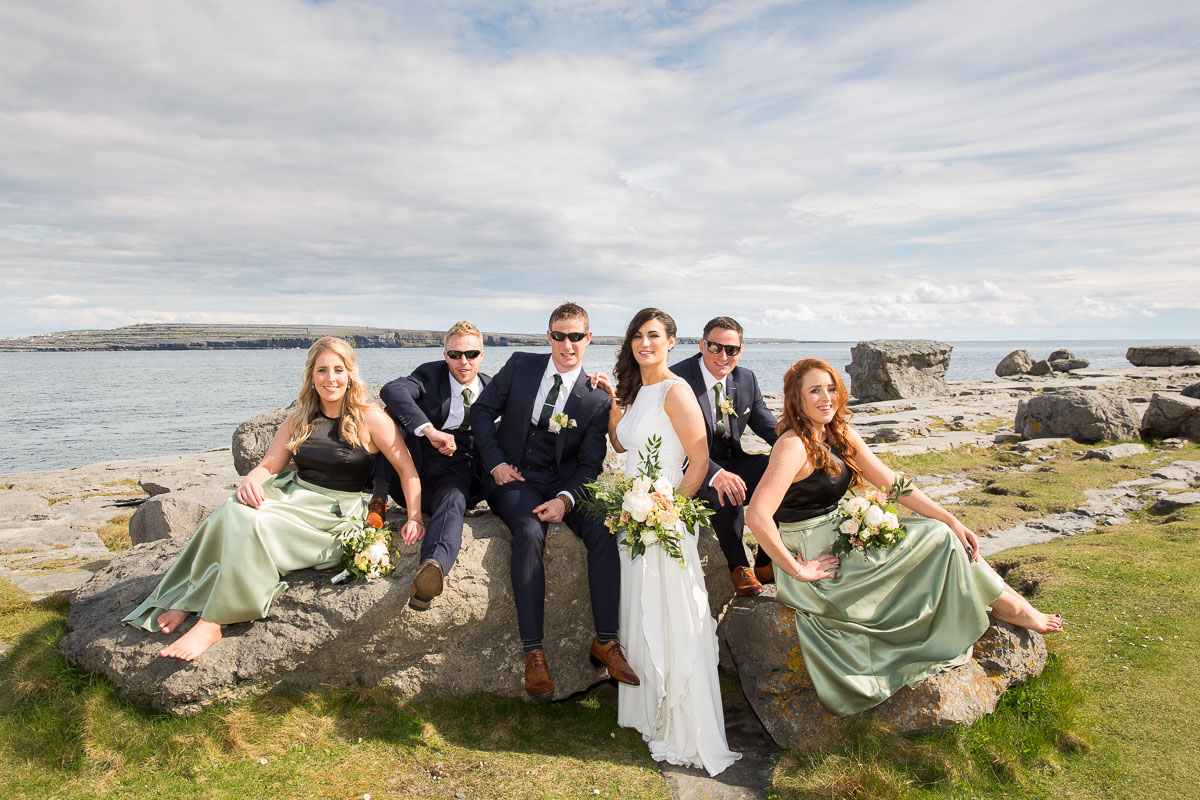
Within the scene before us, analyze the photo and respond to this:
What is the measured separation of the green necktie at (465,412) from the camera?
7.02 metres

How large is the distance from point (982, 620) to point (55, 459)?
31939 millimetres

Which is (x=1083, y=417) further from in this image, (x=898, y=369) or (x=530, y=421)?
(x=530, y=421)

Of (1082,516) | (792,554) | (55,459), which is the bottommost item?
(55,459)

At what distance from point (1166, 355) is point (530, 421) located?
4649 cm

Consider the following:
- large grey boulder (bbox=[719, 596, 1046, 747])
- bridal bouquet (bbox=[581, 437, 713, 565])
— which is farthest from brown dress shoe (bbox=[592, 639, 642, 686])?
large grey boulder (bbox=[719, 596, 1046, 747])

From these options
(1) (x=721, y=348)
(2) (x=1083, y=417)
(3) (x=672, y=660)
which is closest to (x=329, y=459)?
(3) (x=672, y=660)

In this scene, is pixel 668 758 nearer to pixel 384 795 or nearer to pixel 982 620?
pixel 384 795

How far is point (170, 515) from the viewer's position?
907 cm

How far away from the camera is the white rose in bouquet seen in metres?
5.10

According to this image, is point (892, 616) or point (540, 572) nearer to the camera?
point (892, 616)

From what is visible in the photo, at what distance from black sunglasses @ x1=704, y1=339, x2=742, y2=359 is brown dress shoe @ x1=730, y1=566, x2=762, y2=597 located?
7.31 feet

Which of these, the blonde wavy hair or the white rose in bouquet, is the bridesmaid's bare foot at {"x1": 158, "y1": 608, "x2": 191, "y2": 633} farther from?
the white rose in bouquet

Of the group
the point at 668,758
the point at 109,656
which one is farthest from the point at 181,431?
the point at 668,758

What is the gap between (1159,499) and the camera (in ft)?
34.1
